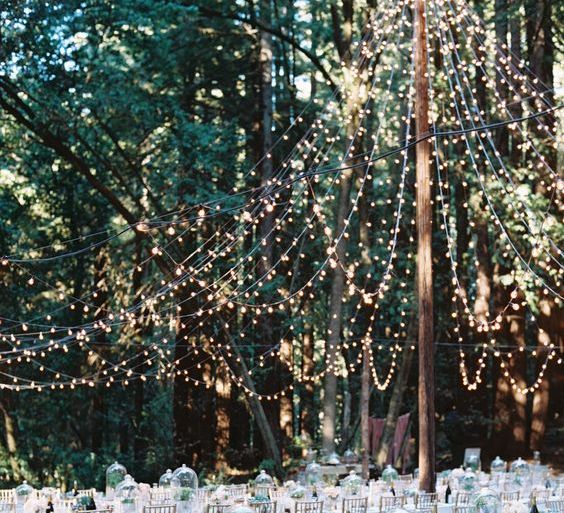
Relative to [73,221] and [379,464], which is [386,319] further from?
[73,221]

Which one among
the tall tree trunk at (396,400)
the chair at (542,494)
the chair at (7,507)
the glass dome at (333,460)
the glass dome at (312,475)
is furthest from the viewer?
the tall tree trunk at (396,400)

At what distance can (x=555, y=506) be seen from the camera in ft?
35.2

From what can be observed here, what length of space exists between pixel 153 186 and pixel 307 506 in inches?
385

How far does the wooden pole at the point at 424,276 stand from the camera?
428 inches

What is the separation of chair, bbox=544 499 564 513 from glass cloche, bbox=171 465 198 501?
3762 millimetres

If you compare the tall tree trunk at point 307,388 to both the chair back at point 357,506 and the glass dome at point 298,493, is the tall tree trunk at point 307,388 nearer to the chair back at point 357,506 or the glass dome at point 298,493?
the glass dome at point 298,493

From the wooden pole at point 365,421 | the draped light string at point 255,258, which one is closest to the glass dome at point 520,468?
the draped light string at point 255,258

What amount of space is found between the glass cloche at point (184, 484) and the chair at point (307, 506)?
1.11 m

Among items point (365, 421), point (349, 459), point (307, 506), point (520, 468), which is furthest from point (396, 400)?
point (307, 506)

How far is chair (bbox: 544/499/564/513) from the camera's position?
10.6 m

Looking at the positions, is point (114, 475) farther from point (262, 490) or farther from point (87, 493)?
point (262, 490)

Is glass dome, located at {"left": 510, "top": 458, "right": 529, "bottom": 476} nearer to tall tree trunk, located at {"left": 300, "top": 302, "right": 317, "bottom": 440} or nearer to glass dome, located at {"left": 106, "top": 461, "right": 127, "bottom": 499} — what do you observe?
glass dome, located at {"left": 106, "top": 461, "right": 127, "bottom": 499}

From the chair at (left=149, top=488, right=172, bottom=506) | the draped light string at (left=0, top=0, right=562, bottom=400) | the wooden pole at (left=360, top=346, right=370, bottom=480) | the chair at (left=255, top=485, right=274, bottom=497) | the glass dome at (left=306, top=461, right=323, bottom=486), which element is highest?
the draped light string at (left=0, top=0, right=562, bottom=400)

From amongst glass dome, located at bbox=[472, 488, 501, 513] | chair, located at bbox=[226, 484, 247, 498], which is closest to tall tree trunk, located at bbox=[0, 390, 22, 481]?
chair, located at bbox=[226, 484, 247, 498]
